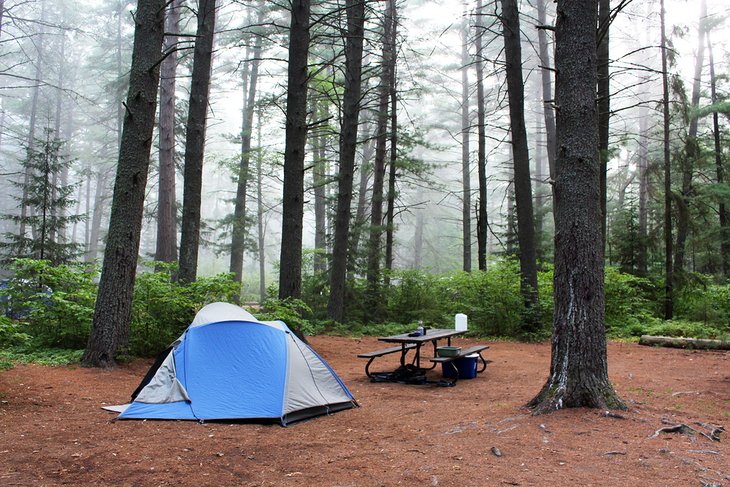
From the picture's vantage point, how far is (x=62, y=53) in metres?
35.0

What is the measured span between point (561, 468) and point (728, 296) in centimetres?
1184

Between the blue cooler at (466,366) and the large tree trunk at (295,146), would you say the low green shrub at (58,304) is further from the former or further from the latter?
the blue cooler at (466,366)

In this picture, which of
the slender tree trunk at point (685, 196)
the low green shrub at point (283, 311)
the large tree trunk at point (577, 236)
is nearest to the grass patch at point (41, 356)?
the low green shrub at point (283, 311)

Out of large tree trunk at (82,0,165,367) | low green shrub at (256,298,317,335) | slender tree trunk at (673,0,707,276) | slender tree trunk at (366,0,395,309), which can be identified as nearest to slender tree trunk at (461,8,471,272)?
slender tree trunk at (366,0,395,309)

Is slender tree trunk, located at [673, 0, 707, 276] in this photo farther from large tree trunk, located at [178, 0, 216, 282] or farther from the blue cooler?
large tree trunk, located at [178, 0, 216, 282]

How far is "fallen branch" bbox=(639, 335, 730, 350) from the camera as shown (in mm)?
10430

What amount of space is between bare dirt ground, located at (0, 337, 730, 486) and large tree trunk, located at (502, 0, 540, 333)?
5.71 m

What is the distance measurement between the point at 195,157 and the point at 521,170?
751cm

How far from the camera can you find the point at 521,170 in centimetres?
1304

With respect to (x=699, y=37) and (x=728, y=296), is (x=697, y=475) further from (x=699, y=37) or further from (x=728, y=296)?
(x=699, y=37)

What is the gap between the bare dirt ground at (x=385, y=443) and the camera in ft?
12.6

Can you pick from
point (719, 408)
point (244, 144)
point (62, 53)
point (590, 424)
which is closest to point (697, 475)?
point (590, 424)

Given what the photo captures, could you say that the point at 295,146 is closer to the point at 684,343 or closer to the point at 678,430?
the point at 678,430

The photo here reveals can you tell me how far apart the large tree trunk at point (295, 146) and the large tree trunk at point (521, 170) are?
192 inches
